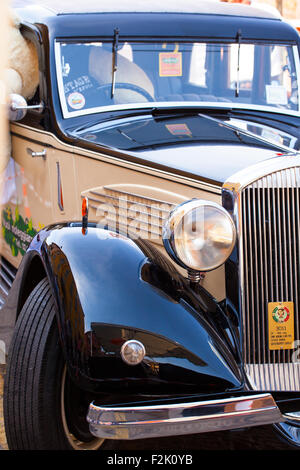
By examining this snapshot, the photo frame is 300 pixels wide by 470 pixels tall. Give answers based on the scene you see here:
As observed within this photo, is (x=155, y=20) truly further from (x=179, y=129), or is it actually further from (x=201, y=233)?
(x=201, y=233)

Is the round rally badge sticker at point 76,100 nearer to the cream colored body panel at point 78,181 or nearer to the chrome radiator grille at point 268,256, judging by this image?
the cream colored body panel at point 78,181

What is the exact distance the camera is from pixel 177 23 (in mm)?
3617

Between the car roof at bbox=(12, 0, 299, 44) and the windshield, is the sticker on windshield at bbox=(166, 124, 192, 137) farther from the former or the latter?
the car roof at bbox=(12, 0, 299, 44)

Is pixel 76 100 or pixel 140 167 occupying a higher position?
pixel 76 100

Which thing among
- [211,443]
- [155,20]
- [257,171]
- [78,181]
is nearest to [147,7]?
[155,20]

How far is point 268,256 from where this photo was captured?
2309mm

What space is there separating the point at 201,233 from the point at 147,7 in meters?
1.94

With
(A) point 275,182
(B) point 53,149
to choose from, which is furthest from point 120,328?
(B) point 53,149

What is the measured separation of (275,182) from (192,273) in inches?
16.5

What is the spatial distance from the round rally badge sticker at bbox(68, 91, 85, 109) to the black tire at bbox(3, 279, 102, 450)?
4.42 ft

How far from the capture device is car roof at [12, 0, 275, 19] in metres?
3.63

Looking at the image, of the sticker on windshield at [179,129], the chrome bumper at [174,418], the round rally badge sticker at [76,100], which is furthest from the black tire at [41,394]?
the round rally badge sticker at [76,100]

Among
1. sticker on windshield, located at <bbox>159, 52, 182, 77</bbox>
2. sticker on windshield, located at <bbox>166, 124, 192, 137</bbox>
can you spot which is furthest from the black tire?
sticker on windshield, located at <bbox>159, 52, 182, 77</bbox>
